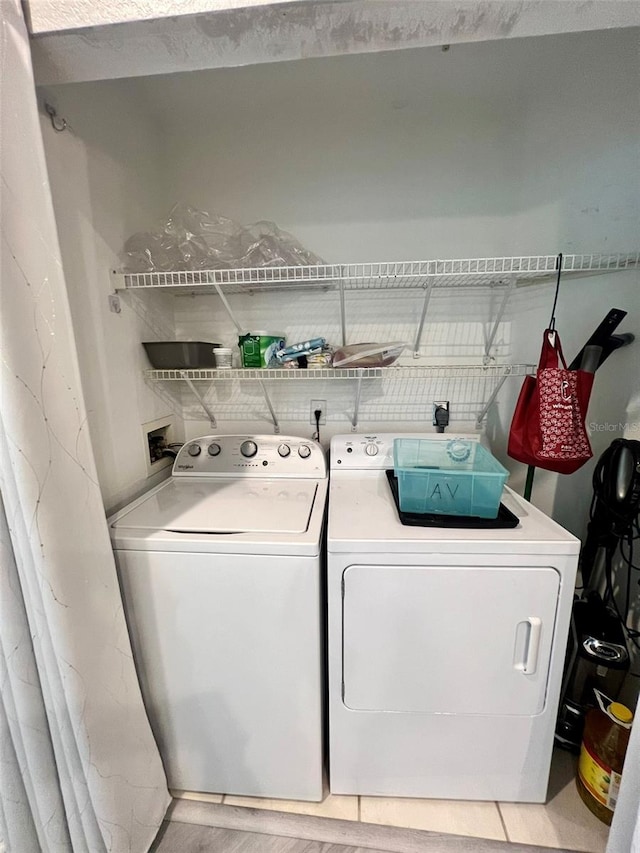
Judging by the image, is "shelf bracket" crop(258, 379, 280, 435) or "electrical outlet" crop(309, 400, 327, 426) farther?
"electrical outlet" crop(309, 400, 327, 426)

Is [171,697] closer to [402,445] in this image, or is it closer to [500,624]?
[500,624]

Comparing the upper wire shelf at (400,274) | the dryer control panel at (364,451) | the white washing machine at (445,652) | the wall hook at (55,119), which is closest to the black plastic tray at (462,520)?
the white washing machine at (445,652)

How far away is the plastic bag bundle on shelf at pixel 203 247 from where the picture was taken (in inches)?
57.4

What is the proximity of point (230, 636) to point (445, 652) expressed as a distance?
67 cm

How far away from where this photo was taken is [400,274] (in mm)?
1369

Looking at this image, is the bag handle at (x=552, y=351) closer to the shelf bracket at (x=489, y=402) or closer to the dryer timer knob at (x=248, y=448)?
the shelf bracket at (x=489, y=402)

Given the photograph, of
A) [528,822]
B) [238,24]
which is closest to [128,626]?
[528,822]

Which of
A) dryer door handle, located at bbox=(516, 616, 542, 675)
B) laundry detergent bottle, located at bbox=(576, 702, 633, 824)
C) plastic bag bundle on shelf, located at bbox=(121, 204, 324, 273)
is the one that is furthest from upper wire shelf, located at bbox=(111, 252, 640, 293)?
laundry detergent bottle, located at bbox=(576, 702, 633, 824)

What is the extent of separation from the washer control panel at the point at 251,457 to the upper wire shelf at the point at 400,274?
68cm

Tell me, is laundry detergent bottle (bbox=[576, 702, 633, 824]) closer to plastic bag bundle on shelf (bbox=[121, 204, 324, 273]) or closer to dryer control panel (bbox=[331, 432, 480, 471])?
dryer control panel (bbox=[331, 432, 480, 471])

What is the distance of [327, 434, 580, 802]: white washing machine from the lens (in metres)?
1.06

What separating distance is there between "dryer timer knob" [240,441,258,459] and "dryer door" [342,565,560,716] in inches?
29.8

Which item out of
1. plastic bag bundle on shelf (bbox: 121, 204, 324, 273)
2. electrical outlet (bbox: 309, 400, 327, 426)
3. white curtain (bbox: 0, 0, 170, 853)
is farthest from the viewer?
electrical outlet (bbox: 309, 400, 327, 426)

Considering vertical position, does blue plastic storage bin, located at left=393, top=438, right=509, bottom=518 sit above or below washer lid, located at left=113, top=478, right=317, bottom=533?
above
